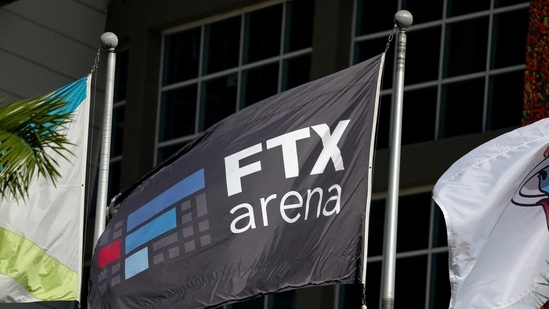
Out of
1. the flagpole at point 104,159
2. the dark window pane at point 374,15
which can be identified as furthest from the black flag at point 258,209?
the dark window pane at point 374,15

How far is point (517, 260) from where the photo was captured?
1694 centimetres

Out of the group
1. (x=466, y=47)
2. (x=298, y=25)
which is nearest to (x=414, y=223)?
(x=466, y=47)

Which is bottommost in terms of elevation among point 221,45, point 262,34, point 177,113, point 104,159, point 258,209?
point 258,209

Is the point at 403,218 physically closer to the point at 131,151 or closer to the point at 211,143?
the point at 131,151

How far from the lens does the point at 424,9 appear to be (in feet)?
106

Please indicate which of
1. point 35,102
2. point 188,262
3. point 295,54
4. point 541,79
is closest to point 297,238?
point 188,262

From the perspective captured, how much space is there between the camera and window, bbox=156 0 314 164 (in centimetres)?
3491

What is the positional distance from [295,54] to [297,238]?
17884 mm

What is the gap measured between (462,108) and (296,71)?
4.64 metres

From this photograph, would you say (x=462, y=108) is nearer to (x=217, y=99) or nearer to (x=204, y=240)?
(x=217, y=99)

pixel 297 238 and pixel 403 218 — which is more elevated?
pixel 403 218

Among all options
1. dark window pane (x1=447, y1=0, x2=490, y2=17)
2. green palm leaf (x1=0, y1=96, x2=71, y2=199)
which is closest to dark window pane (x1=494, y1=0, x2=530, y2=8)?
dark window pane (x1=447, y1=0, x2=490, y2=17)

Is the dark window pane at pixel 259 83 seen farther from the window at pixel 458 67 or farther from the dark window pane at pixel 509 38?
the dark window pane at pixel 509 38

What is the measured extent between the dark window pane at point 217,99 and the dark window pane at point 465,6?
5.93 metres
